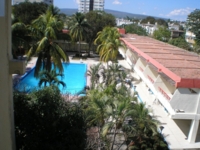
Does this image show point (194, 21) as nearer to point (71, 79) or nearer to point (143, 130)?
point (71, 79)

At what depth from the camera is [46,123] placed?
28.0 feet

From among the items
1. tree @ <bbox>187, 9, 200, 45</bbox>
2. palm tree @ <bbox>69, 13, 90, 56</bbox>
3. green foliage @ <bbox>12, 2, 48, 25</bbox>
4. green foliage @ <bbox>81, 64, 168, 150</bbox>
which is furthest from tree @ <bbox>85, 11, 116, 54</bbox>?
tree @ <bbox>187, 9, 200, 45</bbox>

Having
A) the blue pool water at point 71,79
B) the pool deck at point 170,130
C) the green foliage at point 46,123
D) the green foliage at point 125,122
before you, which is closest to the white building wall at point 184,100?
the green foliage at point 125,122

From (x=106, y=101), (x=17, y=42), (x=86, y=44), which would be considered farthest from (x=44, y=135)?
(x=86, y=44)

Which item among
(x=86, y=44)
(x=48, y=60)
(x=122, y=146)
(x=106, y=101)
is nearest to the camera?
(x=106, y=101)

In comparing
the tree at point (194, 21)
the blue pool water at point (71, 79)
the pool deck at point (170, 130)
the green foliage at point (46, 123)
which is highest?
the tree at point (194, 21)

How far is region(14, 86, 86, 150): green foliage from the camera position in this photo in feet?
27.0

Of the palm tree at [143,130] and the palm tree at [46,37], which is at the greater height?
the palm tree at [46,37]

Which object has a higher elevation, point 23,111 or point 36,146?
point 23,111

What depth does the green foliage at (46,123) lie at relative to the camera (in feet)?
27.0

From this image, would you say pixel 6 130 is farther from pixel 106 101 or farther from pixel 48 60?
pixel 48 60

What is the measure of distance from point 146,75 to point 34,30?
893 cm

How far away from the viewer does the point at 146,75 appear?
17.2 metres

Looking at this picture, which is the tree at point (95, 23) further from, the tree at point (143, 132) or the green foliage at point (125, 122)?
the tree at point (143, 132)
